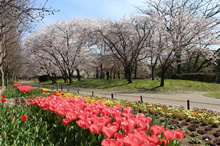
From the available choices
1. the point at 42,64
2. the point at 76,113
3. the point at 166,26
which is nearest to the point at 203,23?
the point at 166,26

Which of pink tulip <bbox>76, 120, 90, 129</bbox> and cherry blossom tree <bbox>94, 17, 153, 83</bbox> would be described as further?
cherry blossom tree <bbox>94, 17, 153, 83</bbox>

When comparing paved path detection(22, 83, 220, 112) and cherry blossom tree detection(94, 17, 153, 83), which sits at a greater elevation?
cherry blossom tree detection(94, 17, 153, 83)

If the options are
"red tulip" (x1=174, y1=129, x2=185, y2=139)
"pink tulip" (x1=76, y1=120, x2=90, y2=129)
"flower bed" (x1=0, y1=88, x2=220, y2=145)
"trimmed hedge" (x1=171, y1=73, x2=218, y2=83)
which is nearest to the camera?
"red tulip" (x1=174, y1=129, x2=185, y2=139)

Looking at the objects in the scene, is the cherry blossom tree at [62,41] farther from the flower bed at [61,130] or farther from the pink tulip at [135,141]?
the pink tulip at [135,141]

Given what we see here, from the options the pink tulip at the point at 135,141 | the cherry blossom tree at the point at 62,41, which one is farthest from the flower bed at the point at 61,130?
the cherry blossom tree at the point at 62,41

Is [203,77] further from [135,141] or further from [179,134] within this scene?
[135,141]

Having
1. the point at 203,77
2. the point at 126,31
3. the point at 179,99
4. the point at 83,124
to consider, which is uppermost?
the point at 126,31

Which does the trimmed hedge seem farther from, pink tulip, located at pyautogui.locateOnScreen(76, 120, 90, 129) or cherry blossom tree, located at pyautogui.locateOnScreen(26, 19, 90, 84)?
pink tulip, located at pyautogui.locateOnScreen(76, 120, 90, 129)

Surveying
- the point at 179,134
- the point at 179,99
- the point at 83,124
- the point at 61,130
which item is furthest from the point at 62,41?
the point at 179,134

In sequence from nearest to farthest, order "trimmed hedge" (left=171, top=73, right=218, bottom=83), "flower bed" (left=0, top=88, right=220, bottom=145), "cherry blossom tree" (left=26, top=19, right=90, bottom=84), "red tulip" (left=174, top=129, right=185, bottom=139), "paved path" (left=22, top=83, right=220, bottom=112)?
"red tulip" (left=174, top=129, right=185, bottom=139) → "flower bed" (left=0, top=88, right=220, bottom=145) → "paved path" (left=22, top=83, right=220, bottom=112) → "trimmed hedge" (left=171, top=73, right=218, bottom=83) → "cherry blossom tree" (left=26, top=19, right=90, bottom=84)

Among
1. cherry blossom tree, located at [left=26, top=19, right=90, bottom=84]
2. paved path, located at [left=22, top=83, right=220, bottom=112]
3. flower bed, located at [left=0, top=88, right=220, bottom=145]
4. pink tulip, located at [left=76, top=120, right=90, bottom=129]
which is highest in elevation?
cherry blossom tree, located at [left=26, top=19, right=90, bottom=84]

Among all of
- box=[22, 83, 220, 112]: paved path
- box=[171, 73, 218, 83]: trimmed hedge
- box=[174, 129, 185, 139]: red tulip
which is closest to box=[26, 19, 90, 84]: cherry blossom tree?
Answer: box=[22, 83, 220, 112]: paved path

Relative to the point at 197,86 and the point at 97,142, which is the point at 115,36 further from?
the point at 97,142

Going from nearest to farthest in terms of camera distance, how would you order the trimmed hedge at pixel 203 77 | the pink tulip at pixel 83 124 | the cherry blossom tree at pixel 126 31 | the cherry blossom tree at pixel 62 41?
1. the pink tulip at pixel 83 124
2. the cherry blossom tree at pixel 126 31
3. the trimmed hedge at pixel 203 77
4. the cherry blossom tree at pixel 62 41
